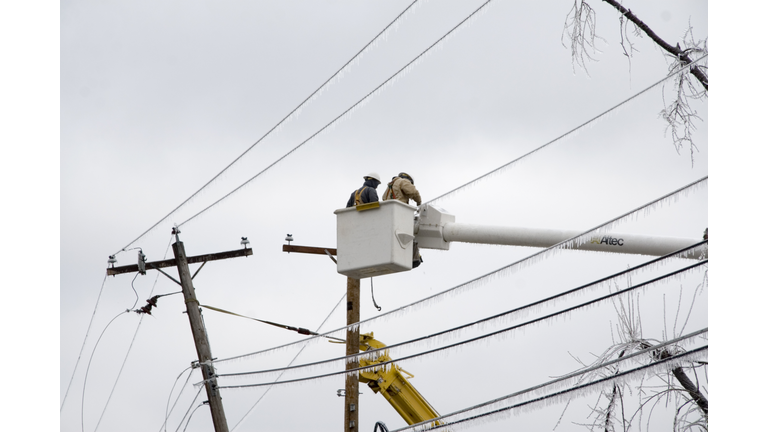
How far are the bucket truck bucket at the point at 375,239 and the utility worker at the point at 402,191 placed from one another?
603 mm

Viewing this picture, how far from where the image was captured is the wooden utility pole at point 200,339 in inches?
512

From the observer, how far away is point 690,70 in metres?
7.46

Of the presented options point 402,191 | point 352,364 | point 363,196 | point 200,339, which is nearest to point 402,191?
point 402,191

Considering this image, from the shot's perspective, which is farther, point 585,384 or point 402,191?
point 402,191

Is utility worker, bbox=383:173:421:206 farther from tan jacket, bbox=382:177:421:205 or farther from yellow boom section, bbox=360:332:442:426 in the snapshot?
yellow boom section, bbox=360:332:442:426

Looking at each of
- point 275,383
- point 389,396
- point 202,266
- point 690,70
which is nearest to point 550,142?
point 690,70

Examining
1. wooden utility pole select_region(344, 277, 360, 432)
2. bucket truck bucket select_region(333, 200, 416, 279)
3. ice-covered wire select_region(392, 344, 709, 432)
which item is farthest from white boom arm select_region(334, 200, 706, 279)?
wooden utility pole select_region(344, 277, 360, 432)

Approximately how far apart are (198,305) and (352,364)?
256cm

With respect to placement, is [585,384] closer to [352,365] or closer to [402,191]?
[402,191]

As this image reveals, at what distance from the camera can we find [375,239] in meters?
8.86

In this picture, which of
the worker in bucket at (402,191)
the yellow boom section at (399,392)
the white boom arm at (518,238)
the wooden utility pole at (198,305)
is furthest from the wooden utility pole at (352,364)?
the white boom arm at (518,238)

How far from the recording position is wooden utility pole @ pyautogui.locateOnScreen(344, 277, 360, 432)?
43.1ft

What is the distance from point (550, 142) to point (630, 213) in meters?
1.89

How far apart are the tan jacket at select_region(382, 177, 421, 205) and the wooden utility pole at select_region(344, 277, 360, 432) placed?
371 cm
